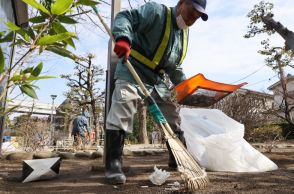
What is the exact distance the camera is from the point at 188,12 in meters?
2.27

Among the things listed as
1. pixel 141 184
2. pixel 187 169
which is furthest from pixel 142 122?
pixel 187 169

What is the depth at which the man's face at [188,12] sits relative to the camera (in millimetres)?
2232

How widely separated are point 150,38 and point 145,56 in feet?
0.46

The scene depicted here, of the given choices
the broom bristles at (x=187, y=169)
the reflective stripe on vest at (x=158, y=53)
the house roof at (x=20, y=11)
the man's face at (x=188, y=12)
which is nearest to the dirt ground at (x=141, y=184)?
the broom bristles at (x=187, y=169)

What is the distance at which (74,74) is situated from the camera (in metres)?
14.6

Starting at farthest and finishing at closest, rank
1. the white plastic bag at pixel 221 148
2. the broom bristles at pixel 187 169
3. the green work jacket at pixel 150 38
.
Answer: the white plastic bag at pixel 221 148, the green work jacket at pixel 150 38, the broom bristles at pixel 187 169

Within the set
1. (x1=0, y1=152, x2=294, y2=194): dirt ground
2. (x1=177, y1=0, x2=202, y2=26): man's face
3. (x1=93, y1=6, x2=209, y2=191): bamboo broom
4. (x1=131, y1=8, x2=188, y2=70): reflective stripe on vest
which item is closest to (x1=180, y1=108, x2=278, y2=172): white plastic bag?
(x1=0, y1=152, x2=294, y2=194): dirt ground

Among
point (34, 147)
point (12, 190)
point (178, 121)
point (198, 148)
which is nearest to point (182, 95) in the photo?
point (178, 121)

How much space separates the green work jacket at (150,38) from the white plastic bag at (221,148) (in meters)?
0.53

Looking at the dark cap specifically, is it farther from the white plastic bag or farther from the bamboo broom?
the white plastic bag

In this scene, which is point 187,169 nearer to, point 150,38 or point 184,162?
point 184,162

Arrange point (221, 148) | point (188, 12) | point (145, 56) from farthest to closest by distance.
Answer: point (221, 148), point (145, 56), point (188, 12)

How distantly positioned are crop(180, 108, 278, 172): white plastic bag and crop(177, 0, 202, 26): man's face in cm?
91

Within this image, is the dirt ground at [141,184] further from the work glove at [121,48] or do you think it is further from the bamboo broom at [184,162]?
the work glove at [121,48]
